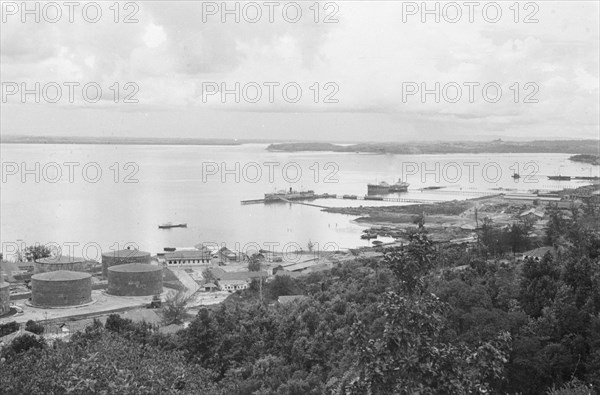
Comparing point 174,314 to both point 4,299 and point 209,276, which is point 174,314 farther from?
point 209,276

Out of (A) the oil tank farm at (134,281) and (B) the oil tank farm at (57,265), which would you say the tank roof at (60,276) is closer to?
(A) the oil tank farm at (134,281)

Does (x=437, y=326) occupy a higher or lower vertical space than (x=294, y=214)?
higher

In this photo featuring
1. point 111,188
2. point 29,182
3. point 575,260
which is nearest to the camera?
point 575,260

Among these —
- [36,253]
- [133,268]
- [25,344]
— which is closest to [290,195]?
[36,253]

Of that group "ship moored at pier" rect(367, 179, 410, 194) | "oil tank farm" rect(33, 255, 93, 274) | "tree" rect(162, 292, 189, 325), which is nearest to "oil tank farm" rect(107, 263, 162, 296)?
"oil tank farm" rect(33, 255, 93, 274)

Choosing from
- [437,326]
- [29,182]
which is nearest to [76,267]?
[437,326]

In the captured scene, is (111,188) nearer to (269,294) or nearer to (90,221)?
(90,221)
